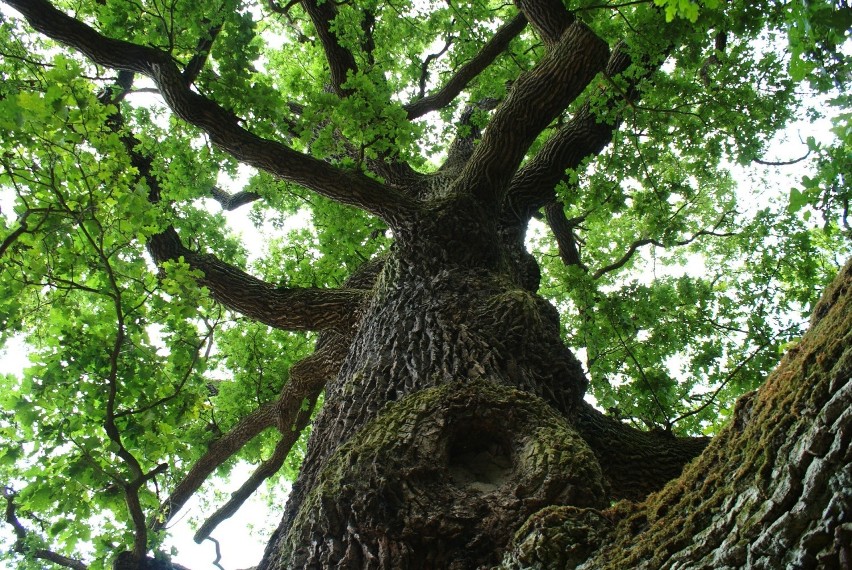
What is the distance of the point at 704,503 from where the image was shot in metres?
1.48

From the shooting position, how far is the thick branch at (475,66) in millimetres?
7285

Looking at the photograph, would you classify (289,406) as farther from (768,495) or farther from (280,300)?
(768,495)

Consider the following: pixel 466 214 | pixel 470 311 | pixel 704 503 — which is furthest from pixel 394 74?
pixel 704 503

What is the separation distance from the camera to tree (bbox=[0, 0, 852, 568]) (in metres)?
1.80

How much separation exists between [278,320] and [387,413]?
8.93 feet

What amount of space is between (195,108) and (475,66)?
4.19m

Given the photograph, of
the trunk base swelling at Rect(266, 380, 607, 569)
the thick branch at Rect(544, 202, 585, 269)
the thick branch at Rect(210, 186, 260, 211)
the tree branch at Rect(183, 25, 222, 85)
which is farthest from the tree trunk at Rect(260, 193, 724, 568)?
the thick branch at Rect(210, 186, 260, 211)

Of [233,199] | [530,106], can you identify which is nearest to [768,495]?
[530,106]

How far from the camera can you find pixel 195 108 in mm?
4672

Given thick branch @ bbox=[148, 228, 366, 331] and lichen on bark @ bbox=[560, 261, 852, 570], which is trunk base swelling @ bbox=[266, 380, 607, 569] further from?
thick branch @ bbox=[148, 228, 366, 331]

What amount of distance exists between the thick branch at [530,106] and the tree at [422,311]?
28 mm

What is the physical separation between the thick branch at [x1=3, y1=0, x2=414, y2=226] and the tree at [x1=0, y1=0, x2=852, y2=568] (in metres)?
0.02

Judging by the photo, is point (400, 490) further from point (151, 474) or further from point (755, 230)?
point (755, 230)

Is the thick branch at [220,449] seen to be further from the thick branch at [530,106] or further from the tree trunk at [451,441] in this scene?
the thick branch at [530,106]
